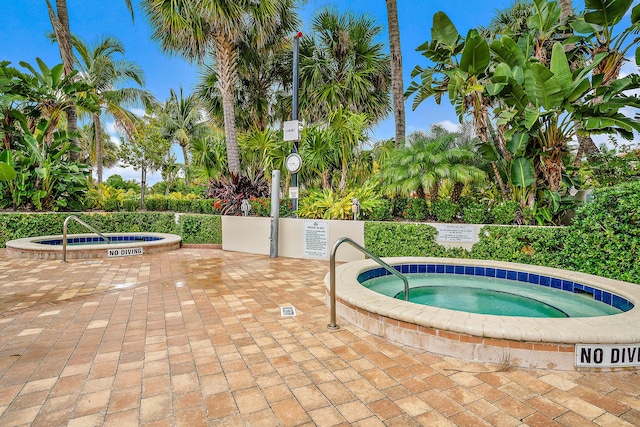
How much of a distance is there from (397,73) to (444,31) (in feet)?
9.28

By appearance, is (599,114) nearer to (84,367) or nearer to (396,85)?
(396,85)

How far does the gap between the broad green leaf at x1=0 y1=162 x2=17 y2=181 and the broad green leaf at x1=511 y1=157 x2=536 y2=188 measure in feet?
40.0

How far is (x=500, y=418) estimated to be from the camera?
2.19 meters

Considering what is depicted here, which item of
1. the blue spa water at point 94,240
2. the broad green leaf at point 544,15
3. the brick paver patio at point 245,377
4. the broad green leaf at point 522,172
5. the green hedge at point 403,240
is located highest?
the broad green leaf at point 544,15

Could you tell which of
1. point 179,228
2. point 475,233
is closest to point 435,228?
point 475,233

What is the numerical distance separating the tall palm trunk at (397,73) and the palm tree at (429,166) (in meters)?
1.66

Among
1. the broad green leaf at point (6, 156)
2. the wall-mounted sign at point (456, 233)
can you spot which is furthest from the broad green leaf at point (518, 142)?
the broad green leaf at point (6, 156)

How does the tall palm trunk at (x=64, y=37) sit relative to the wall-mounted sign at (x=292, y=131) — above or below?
above

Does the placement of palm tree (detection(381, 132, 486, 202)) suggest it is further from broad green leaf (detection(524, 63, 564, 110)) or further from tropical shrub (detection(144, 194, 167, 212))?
tropical shrub (detection(144, 194, 167, 212))

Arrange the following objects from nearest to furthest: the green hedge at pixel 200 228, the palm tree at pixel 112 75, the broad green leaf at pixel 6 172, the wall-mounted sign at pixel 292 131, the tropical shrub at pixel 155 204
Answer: the wall-mounted sign at pixel 292 131
the broad green leaf at pixel 6 172
the green hedge at pixel 200 228
the tropical shrub at pixel 155 204
the palm tree at pixel 112 75

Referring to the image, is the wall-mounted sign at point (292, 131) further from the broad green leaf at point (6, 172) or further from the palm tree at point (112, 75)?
the palm tree at point (112, 75)

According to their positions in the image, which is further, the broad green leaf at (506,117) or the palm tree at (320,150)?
the palm tree at (320,150)

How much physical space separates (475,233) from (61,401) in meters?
6.49

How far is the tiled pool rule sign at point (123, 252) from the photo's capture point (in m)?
8.05
